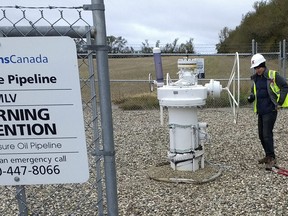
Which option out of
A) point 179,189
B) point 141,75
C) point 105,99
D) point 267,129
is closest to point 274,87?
point 267,129

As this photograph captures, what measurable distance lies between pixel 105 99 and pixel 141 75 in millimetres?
14893

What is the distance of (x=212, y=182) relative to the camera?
497cm

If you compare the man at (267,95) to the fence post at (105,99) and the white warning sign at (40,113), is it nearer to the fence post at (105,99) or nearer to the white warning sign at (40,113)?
the fence post at (105,99)

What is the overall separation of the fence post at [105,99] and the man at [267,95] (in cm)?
397

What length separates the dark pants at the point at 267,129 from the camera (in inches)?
215

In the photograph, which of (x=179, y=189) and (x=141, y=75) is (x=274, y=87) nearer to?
(x=179, y=189)

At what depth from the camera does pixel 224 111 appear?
460 inches

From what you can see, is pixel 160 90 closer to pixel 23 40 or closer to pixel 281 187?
pixel 281 187

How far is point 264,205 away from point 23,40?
336 cm

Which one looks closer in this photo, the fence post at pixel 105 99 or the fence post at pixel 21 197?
the fence post at pixel 105 99

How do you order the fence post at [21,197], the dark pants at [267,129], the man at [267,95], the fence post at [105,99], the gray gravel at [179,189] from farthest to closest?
the dark pants at [267,129] < the man at [267,95] < the gray gravel at [179,189] < the fence post at [21,197] < the fence post at [105,99]

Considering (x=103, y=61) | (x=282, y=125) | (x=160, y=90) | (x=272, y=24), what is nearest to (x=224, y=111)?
(x=282, y=125)

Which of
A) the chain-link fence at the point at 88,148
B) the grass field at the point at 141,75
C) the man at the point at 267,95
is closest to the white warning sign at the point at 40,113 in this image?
the chain-link fence at the point at 88,148

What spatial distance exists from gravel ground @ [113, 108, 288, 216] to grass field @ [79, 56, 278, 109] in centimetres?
407
